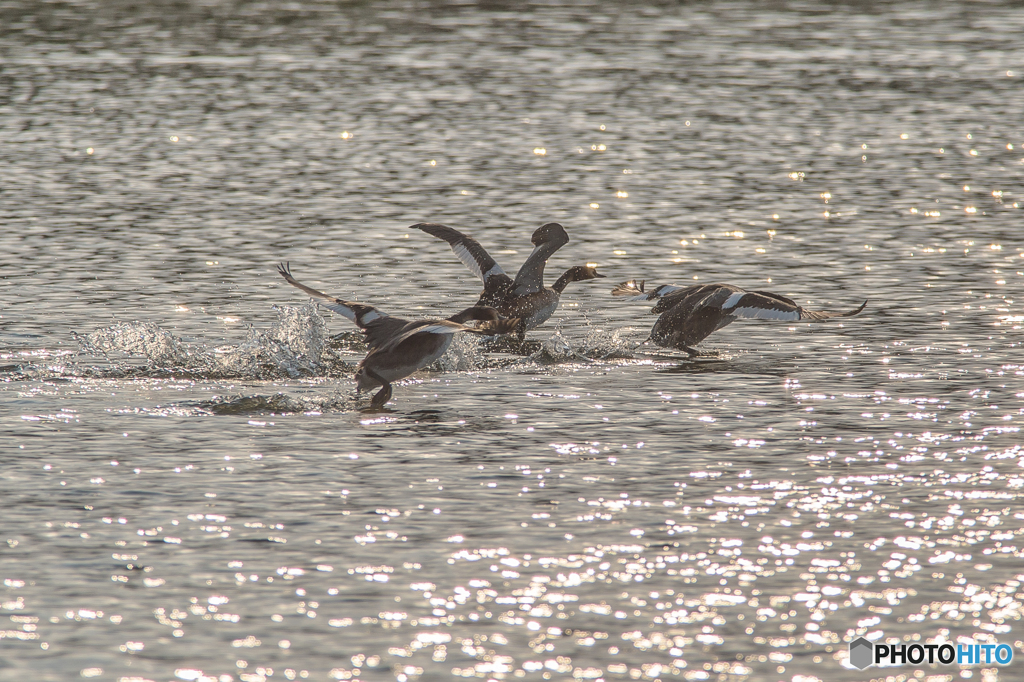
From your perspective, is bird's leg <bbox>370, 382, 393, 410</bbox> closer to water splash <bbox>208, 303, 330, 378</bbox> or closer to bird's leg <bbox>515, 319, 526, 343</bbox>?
water splash <bbox>208, 303, 330, 378</bbox>

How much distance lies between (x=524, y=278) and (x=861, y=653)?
8087mm

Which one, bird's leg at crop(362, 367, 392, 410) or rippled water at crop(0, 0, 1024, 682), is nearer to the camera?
rippled water at crop(0, 0, 1024, 682)

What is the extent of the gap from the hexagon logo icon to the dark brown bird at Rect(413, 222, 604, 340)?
7142 mm

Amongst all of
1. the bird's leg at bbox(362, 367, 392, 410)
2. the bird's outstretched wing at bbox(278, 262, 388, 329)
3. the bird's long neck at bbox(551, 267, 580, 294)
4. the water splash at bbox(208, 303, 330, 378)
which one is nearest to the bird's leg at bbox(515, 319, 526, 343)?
the bird's long neck at bbox(551, 267, 580, 294)

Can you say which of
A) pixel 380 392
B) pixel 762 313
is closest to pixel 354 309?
pixel 380 392

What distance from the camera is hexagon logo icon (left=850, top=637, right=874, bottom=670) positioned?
6492mm

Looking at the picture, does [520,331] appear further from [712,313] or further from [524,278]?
[712,313]

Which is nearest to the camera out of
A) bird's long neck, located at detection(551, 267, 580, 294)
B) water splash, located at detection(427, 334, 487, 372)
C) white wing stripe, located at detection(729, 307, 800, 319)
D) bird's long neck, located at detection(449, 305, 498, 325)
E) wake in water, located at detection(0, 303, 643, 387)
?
bird's long neck, located at detection(449, 305, 498, 325)

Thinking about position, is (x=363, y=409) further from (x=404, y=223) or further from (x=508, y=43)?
(x=508, y=43)

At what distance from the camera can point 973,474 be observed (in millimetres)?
9156

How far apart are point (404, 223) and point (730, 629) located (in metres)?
12.6

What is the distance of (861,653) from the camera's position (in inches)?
259

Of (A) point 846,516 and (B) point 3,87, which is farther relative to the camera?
(B) point 3,87

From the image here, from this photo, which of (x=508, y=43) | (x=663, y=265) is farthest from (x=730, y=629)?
(x=508, y=43)
